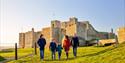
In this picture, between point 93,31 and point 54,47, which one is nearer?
point 54,47

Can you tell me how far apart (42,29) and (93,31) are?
14571mm

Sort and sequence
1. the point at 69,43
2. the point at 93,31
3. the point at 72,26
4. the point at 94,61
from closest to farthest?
1. the point at 94,61
2. the point at 69,43
3. the point at 72,26
4. the point at 93,31

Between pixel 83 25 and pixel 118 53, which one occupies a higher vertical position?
pixel 83 25

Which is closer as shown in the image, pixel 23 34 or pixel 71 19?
pixel 71 19

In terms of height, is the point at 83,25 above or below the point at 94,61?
above

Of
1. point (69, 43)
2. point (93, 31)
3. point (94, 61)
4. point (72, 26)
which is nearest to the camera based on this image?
point (94, 61)

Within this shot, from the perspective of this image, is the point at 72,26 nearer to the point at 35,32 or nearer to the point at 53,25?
the point at 53,25

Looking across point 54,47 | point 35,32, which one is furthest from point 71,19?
point 54,47

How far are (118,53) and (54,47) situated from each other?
26.9 feet

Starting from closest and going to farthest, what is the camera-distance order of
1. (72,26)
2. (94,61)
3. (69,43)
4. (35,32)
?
(94,61) → (69,43) → (72,26) → (35,32)

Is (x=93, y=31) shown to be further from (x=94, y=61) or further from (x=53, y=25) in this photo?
(x=94, y=61)

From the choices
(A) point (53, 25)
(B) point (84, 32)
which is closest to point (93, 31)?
(B) point (84, 32)

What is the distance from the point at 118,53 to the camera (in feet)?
74.8

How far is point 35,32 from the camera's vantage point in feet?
310
